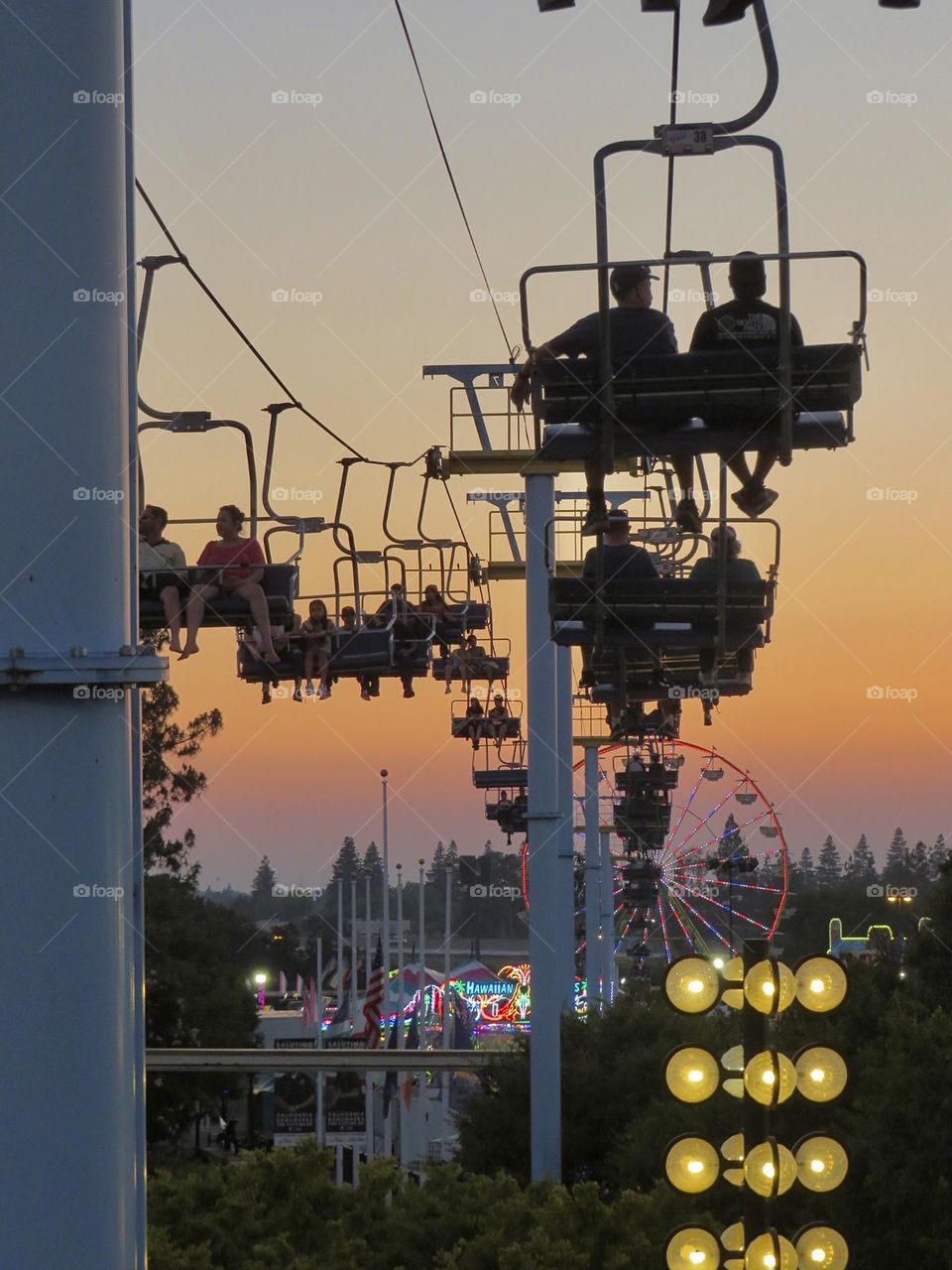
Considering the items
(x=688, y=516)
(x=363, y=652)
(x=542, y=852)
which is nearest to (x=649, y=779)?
(x=542, y=852)

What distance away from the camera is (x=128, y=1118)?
4.39 m

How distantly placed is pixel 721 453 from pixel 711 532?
271 centimetres

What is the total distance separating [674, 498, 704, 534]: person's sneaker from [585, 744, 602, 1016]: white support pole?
26.7 metres

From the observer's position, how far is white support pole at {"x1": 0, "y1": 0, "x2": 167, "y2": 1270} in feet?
13.9

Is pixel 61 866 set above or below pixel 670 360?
below

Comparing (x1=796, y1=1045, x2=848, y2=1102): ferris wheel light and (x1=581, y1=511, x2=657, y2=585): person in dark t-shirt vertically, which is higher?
(x1=581, y1=511, x2=657, y2=585): person in dark t-shirt

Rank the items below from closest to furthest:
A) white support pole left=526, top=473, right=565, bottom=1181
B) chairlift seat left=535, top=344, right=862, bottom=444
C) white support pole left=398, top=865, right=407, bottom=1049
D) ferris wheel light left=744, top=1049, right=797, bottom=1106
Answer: chairlift seat left=535, top=344, right=862, bottom=444 → ferris wheel light left=744, top=1049, right=797, bottom=1106 → white support pole left=526, top=473, right=565, bottom=1181 → white support pole left=398, top=865, right=407, bottom=1049

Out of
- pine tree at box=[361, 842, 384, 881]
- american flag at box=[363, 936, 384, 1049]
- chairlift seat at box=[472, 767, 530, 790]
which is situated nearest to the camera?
chairlift seat at box=[472, 767, 530, 790]

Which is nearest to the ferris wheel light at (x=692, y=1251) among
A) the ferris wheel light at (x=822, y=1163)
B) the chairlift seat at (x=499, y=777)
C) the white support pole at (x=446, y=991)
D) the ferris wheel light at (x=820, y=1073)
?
the ferris wheel light at (x=822, y=1163)

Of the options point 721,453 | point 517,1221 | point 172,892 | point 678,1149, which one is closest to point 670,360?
point 721,453

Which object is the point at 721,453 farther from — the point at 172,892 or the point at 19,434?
the point at 172,892

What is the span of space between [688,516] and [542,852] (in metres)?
8.48

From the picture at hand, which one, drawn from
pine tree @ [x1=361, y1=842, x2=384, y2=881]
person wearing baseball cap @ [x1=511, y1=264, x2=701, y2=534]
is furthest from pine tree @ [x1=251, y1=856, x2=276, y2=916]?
person wearing baseball cap @ [x1=511, y1=264, x2=701, y2=534]

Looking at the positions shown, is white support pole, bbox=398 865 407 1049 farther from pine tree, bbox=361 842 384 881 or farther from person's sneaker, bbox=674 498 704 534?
person's sneaker, bbox=674 498 704 534
